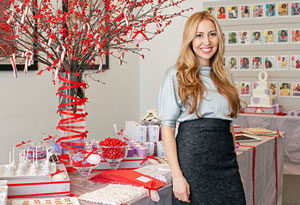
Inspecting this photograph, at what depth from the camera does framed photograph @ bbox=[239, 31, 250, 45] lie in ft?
18.2

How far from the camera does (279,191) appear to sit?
3607mm

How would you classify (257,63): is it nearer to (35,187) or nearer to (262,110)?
(262,110)

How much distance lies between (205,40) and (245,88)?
3.97 metres

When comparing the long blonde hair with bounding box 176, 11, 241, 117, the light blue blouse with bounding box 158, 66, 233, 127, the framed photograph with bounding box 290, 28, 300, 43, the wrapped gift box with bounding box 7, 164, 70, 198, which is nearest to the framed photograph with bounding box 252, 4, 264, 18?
the framed photograph with bounding box 290, 28, 300, 43

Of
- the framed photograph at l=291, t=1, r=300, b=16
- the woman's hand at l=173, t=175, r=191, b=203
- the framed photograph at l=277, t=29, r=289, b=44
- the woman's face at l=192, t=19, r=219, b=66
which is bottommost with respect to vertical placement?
the woman's hand at l=173, t=175, r=191, b=203

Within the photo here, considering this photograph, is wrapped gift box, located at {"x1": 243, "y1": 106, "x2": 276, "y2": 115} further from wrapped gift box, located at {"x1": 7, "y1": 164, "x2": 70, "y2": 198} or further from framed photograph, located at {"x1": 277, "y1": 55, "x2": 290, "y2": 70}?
wrapped gift box, located at {"x1": 7, "y1": 164, "x2": 70, "y2": 198}

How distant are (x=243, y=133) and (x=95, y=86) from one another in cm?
235

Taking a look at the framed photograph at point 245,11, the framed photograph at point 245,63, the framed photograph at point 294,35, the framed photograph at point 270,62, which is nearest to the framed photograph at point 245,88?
the framed photograph at point 245,63

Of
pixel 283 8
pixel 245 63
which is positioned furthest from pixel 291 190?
pixel 283 8

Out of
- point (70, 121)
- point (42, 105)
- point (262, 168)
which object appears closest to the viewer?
point (70, 121)

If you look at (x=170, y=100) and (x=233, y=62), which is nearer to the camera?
(x=170, y=100)

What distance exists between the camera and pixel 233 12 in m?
5.62

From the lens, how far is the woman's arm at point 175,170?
1.73m

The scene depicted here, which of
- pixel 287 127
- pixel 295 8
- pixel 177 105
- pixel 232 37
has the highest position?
pixel 295 8
